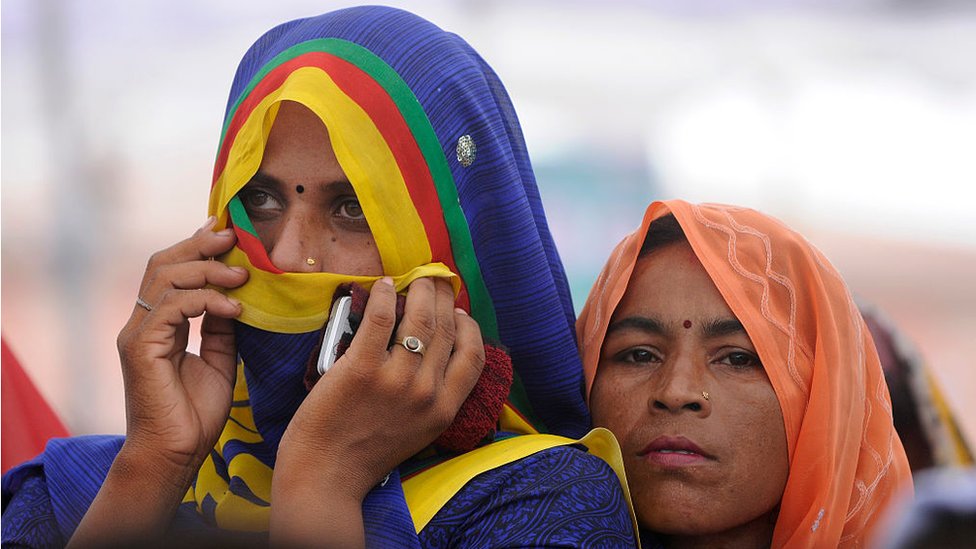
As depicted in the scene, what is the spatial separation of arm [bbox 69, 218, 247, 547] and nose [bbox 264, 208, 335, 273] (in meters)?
0.08

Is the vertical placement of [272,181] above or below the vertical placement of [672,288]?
above

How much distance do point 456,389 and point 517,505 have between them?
20cm

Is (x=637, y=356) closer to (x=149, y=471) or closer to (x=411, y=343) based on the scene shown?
(x=411, y=343)

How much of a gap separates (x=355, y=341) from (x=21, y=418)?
1254 mm

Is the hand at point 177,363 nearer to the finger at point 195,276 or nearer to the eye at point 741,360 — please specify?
the finger at point 195,276

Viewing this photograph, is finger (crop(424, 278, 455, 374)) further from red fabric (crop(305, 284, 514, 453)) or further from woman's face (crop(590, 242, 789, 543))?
woman's face (crop(590, 242, 789, 543))

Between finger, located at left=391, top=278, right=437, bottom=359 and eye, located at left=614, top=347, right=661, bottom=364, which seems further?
eye, located at left=614, top=347, right=661, bottom=364

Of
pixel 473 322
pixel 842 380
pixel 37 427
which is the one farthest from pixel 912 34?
pixel 37 427

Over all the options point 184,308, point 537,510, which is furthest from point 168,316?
point 537,510

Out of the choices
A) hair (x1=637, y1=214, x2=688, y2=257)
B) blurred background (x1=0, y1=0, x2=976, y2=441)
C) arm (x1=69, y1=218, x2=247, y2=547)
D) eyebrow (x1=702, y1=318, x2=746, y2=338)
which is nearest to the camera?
arm (x1=69, y1=218, x2=247, y2=547)

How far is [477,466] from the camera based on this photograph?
1793 millimetres

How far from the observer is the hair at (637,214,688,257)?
2.14m

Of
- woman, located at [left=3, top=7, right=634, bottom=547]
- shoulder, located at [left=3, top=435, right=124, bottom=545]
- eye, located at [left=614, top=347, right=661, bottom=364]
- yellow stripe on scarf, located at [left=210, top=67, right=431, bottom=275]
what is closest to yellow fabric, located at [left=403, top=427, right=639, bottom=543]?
woman, located at [left=3, top=7, right=634, bottom=547]

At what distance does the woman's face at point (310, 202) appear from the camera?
184cm
